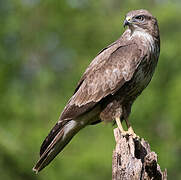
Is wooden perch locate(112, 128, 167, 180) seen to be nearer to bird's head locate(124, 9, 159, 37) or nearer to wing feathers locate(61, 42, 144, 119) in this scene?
wing feathers locate(61, 42, 144, 119)

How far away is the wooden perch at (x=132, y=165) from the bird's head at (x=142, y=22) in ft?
6.07

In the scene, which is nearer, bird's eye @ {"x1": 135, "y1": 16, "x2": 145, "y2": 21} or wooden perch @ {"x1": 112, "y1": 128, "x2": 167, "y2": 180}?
wooden perch @ {"x1": 112, "y1": 128, "x2": 167, "y2": 180}

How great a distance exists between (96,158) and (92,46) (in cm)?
442

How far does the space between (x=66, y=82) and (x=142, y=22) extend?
26.8 ft

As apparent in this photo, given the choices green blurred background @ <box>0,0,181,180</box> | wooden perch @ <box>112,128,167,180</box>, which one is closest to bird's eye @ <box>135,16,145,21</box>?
wooden perch @ <box>112,128,167,180</box>

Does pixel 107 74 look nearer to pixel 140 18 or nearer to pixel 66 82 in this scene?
pixel 140 18

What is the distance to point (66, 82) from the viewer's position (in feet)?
52.6

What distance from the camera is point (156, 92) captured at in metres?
14.7

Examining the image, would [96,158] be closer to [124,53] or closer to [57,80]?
[57,80]

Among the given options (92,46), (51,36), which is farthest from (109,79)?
(51,36)

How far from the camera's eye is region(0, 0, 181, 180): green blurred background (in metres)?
13.4

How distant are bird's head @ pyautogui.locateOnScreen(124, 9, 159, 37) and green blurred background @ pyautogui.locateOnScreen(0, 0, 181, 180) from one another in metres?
4.92

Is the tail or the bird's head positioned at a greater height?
the bird's head

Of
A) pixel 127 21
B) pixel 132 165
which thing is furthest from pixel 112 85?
pixel 132 165
